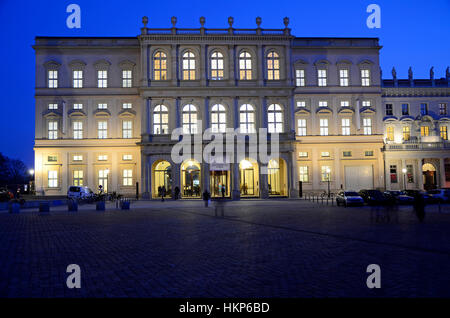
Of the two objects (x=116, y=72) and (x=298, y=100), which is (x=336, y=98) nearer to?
(x=298, y=100)

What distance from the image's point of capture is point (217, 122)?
48875 mm

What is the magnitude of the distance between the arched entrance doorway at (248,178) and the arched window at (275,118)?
17.6 feet

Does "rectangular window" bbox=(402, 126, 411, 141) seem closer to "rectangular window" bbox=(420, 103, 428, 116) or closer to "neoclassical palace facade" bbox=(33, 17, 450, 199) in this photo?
"neoclassical palace facade" bbox=(33, 17, 450, 199)

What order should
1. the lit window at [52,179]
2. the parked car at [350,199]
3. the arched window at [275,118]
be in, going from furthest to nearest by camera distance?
the lit window at [52,179] < the arched window at [275,118] < the parked car at [350,199]

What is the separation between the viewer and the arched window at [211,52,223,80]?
49.6 m

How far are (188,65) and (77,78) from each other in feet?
48.2

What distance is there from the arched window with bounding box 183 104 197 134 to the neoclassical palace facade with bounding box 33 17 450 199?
4.9 inches

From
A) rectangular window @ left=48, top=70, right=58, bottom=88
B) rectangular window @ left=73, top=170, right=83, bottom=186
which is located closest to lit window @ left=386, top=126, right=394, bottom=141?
rectangular window @ left=73, top=170, right=83, bottom=186

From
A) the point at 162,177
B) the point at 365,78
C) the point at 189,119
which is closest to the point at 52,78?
the point at 189,119

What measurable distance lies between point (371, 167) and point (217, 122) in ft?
71.1

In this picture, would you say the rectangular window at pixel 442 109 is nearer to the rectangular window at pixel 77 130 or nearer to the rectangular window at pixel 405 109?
the rectangular window at pixel 405 109

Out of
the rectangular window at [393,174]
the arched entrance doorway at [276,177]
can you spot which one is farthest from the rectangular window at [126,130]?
the rectangular window at [393,174]

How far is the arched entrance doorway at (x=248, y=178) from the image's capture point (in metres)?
51.2
